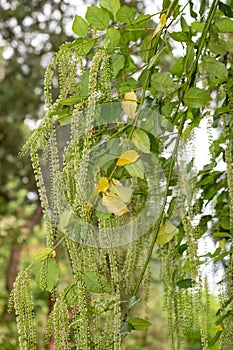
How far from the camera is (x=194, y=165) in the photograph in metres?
0.78

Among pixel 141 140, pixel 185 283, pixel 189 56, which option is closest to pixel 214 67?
pixel 189 56

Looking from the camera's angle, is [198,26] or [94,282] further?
[198,26]

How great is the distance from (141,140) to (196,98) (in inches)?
3.4

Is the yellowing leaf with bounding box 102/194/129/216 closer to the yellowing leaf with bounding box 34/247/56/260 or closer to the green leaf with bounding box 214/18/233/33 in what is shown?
the yellowing leaf with bounding box 34/247/56/260

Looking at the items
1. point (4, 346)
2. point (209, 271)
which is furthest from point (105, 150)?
point (4, 346)

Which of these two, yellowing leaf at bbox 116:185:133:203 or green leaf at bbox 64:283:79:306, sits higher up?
yellowing leaf at bbox 116:185:133:203

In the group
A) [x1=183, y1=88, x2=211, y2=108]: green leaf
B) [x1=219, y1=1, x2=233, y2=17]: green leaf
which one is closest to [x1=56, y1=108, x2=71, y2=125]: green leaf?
[x1=183, y1=88, x2=211, y2=108]: green leaf

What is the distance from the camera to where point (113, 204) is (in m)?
0.60

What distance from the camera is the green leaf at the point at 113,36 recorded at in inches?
25.5

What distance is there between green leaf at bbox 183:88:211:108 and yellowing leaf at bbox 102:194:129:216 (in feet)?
0.42

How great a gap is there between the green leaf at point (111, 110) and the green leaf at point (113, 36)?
2.5 inches

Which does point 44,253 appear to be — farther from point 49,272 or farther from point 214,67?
point 214,67

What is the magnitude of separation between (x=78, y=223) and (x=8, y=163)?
10.9ft

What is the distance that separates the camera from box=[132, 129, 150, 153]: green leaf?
60 centimetres
